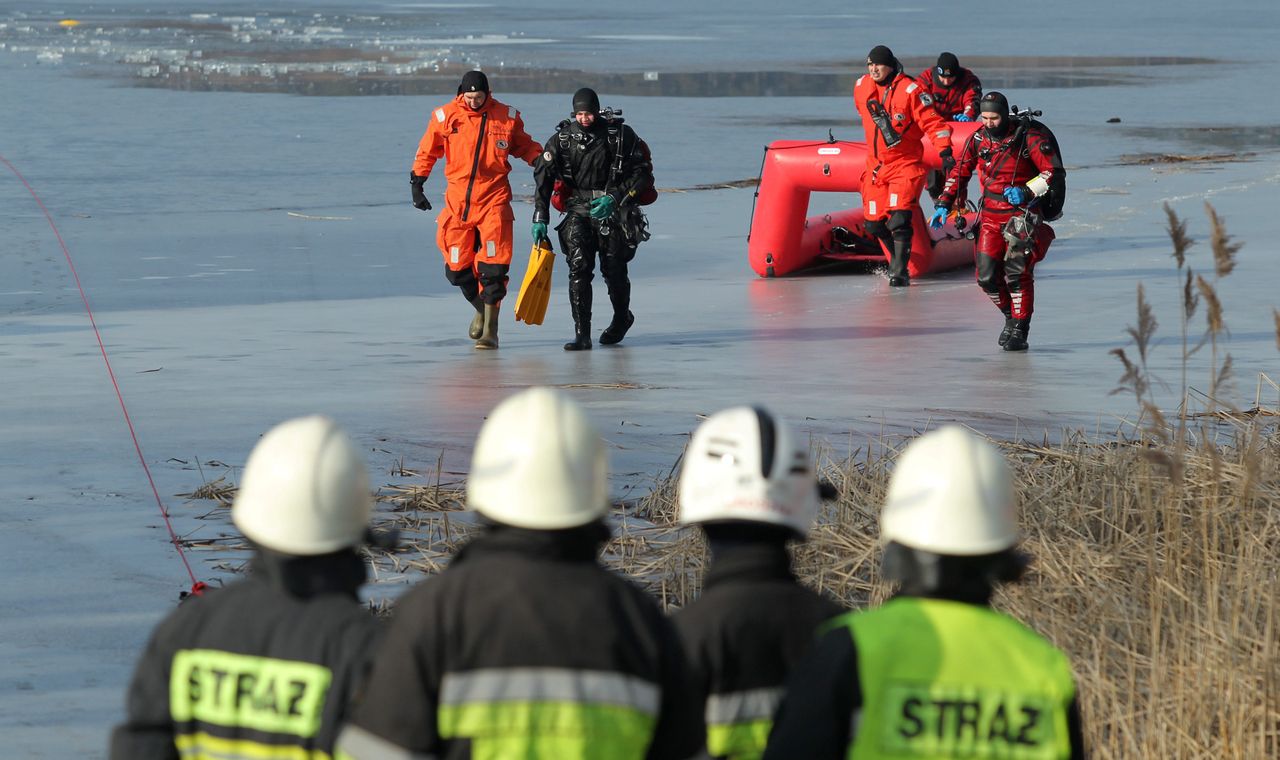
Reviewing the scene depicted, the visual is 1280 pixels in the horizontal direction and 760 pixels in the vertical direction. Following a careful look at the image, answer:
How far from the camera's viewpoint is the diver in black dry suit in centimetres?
1131

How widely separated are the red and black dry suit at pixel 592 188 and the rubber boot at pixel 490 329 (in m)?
0.47

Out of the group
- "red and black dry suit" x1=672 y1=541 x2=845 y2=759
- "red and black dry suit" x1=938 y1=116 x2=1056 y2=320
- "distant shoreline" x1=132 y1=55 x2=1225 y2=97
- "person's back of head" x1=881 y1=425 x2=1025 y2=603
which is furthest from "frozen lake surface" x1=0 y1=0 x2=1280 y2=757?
"distant shoreline" x1=132 y1=55 x2=1225 y2=97

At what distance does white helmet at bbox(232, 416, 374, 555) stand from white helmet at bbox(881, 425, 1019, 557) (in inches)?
31.4

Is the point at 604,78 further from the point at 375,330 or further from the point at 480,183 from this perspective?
the point at 480,183

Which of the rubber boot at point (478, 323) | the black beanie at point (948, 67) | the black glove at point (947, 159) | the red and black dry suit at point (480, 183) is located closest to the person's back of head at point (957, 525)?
the red and black dry suit at point (480, 183)

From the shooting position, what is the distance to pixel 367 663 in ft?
8.89

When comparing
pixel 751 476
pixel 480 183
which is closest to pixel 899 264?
pixel 480 183

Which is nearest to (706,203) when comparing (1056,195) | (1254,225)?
(1254,225)

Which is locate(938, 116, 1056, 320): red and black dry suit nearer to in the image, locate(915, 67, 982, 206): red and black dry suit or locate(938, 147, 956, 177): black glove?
locate(938, 147, 956, 177): black glove

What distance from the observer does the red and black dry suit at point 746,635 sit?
112 inches

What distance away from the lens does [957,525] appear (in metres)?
2.66

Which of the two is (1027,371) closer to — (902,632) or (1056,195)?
(1056,195)

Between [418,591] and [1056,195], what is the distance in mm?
8819

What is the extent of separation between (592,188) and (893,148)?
11.7 feet
